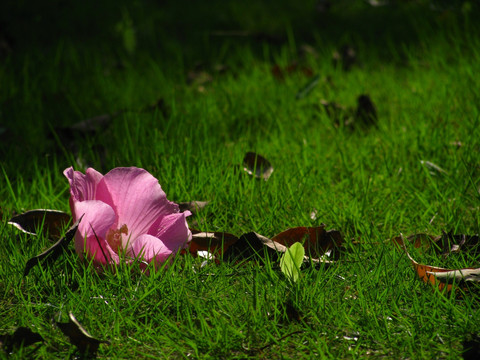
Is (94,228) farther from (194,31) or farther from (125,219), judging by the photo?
(194,31)

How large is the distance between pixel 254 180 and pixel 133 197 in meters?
0.63

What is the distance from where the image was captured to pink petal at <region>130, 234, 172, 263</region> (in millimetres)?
1541

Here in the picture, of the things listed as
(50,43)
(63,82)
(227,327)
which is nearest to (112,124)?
(63,82)

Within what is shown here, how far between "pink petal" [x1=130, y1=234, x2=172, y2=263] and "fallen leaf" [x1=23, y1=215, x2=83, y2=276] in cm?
16

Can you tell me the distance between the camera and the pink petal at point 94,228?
4.91 ft

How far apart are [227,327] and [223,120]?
5.26 ft

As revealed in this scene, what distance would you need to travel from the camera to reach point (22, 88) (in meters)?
3.35

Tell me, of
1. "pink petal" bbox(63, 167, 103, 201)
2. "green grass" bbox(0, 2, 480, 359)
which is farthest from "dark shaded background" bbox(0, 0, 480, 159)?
"pink petal" bbox(63, 167, 103, 201)

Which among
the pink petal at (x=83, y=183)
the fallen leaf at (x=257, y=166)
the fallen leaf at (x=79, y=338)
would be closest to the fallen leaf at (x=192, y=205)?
the fallen leaf at (x=257, y=166)

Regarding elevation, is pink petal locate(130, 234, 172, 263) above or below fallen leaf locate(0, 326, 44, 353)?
above

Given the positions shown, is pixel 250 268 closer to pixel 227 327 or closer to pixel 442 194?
pixel 227 327

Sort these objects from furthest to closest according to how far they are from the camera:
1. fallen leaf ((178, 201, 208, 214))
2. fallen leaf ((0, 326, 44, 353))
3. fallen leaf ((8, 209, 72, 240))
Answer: fallen leaf ((178, 201, 208, 214)) → fallen leaf ((8, 209, 72, 240)) → fallen leaf ((0, 326, 44, 353))

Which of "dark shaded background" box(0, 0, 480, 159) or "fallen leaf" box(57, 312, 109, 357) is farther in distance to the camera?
"dark shaded background" box(0, 0, 480, 159)

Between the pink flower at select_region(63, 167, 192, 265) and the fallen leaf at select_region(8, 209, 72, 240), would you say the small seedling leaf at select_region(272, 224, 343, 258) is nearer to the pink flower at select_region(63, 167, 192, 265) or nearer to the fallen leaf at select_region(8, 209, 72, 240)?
the pink flower at select_region(63, 167, 192, 265)
